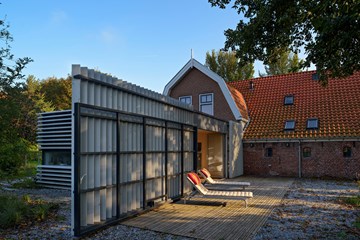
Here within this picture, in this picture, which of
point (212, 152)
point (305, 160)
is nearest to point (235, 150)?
point (212, 152)

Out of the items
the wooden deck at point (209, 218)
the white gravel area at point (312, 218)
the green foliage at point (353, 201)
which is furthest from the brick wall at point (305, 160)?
the wooden deck at point (209, 218)

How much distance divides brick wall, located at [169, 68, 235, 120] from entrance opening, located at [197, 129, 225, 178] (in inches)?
93.8

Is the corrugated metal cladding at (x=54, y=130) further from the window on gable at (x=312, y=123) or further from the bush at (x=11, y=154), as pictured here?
the window on gable at (x=312, y=123)

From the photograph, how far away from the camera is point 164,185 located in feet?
32.7

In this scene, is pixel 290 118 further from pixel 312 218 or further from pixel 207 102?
pixel 312 218

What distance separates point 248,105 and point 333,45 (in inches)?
620

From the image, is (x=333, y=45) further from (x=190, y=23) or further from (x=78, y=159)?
→ (x=190, y=23)

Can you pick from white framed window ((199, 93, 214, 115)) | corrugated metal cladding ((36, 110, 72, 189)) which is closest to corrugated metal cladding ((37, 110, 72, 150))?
corrugated metal cladding ((36, 110, 72, 189))

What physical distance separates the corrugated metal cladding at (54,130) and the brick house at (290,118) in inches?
369

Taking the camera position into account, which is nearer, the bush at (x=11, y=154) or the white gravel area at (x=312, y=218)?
the white gravel area at (x=312, y=218)

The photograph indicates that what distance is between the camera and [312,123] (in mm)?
18562

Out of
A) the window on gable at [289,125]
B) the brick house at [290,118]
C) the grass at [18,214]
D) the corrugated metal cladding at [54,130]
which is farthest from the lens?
the window on gable at [289,125]

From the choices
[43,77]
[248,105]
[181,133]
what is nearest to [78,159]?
[181,133]

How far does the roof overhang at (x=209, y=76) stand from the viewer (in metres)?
19.3
